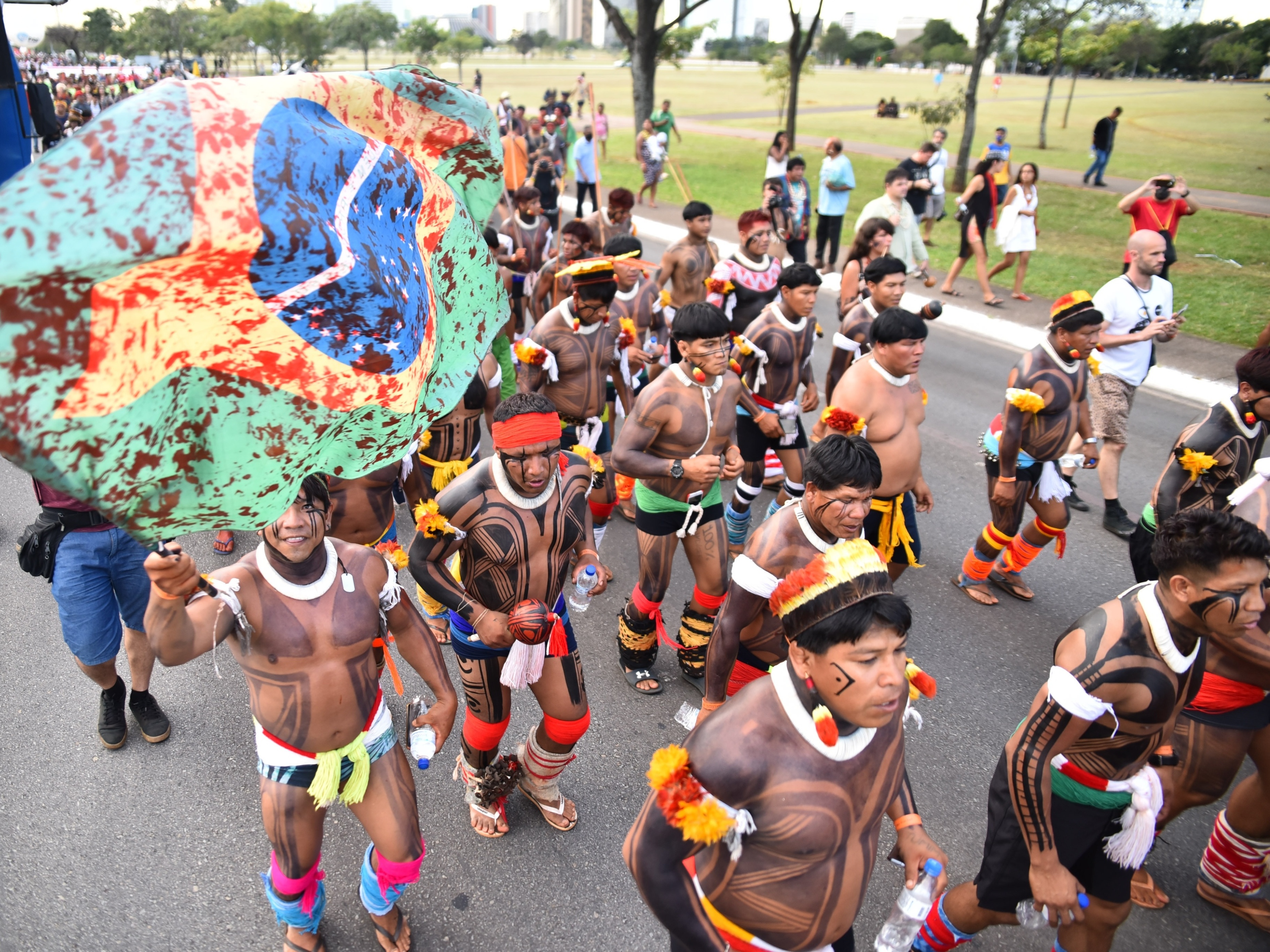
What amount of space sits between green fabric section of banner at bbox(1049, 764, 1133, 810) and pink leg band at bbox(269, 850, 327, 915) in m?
2.84

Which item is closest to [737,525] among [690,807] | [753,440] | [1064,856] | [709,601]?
[753,440]

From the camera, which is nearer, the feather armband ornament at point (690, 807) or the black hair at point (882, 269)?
the feather armband ornament at point (690, 807)

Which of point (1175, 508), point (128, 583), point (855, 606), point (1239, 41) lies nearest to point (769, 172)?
point (1175, 508)

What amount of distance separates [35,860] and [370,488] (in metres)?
2.39

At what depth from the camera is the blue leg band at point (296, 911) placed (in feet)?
11.0

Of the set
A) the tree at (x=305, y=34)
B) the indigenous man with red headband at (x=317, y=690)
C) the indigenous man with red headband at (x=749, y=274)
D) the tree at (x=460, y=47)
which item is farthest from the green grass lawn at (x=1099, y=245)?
the tree at (x=460, y=47)

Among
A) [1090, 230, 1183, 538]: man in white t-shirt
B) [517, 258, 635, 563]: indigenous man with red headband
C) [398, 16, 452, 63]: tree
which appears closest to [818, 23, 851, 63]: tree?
[398, 16, 452, 63]: tree

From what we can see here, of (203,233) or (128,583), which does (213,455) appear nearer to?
(203,233)

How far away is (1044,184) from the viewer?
23875 mm

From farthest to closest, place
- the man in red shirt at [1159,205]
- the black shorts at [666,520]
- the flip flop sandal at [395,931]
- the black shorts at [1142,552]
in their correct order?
the man in red shirt at [1159,205], the black shorts at [666,520], the black shorts at [1142,552], the flip flop sandal at [395,931]

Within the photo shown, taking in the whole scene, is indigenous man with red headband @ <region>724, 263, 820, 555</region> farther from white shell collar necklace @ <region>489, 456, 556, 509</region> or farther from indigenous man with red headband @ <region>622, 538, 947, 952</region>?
indigenous man with red headband @ <region>622, 538, 947, 952</region>

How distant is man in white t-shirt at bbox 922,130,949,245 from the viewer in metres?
15.4

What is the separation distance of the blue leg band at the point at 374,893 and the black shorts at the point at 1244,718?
329 cm

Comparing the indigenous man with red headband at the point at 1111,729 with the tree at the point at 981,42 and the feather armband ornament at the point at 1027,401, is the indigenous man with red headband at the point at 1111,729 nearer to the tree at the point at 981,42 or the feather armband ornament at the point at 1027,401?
the feather armband ornament at the point at 1027,401
